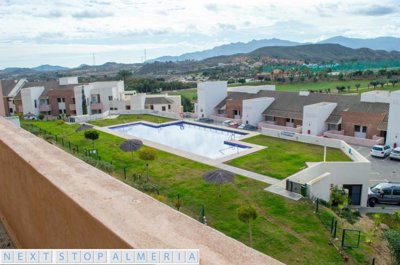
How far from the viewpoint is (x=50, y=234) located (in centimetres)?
470

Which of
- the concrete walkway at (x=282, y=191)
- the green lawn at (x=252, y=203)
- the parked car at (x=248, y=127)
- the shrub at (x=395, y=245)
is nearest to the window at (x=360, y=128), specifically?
the parked car at (x=248, y=127)

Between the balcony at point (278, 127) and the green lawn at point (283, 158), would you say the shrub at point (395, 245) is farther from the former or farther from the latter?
the balcony at point (278, 127)

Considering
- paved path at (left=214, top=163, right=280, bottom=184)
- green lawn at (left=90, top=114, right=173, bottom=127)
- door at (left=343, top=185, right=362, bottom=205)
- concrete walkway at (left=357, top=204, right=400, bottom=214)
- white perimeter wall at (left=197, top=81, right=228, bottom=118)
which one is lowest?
concrete walkway at (left=357, top=204, right=400, bottom=214)

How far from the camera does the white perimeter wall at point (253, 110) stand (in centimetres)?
3706

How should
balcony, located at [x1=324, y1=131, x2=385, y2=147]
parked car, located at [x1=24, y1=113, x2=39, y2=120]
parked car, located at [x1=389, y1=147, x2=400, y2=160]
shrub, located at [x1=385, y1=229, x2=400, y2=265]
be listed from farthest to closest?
parked car, located at [x1=24, y1=113, x2=39, y2=120], balcony, located at [x1=324, y1=131, x2=385, y2=147], parked car, located at [x1=389, y1=147, x2=400, y2=160], shrub, located at [x1=385, y1=229, x2=400, y2=265]

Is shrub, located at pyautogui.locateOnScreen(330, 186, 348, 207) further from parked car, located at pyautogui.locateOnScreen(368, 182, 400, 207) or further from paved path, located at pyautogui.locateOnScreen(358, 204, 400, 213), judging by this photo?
parked car, located at pyautogui.locateOnScreen(368, 182, 400, 207)

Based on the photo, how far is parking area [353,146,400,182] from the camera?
2240 centimetres

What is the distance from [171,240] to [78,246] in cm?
135

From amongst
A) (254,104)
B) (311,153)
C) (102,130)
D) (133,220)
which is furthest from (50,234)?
(254,104)

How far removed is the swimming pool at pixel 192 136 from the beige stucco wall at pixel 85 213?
19.9 meters

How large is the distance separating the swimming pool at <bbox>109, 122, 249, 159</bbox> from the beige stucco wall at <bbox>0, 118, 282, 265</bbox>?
19872 millimetres

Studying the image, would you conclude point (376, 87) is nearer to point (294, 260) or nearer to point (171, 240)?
point (294, 260)

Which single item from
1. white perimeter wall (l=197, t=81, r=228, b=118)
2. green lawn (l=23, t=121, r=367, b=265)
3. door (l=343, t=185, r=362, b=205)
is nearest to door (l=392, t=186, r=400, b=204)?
door (l=343, t=185, r=362, b=205)

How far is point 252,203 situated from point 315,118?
739 inches
